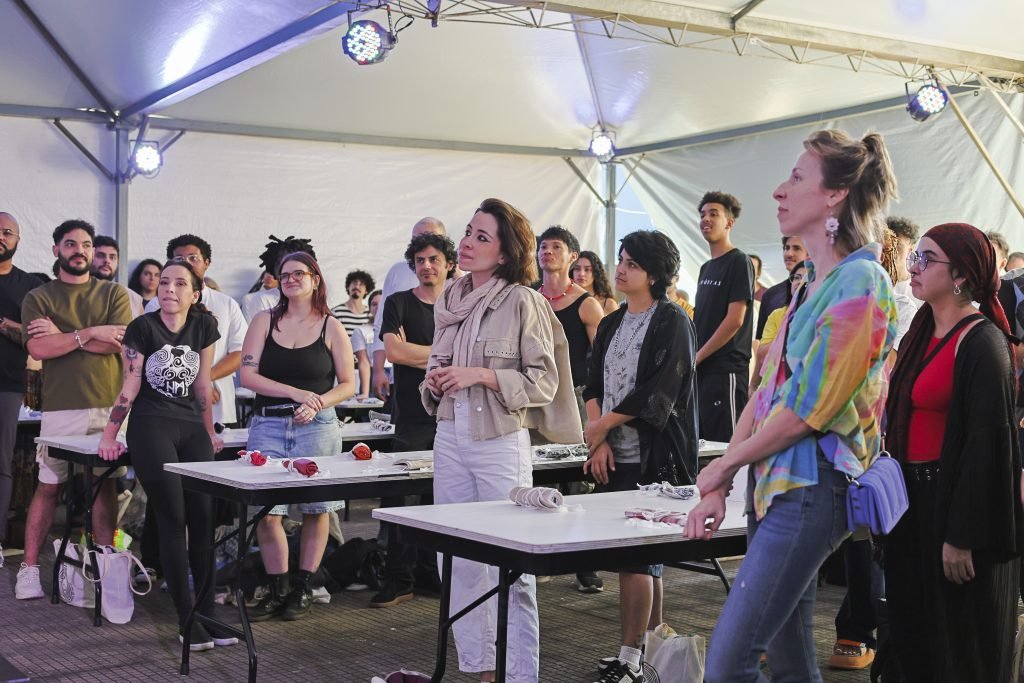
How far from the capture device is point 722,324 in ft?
18.8

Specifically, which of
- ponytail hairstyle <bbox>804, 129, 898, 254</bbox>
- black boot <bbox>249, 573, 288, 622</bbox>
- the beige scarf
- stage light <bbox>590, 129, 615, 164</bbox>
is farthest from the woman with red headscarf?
stage light <bbox>590, 129, 615, 164</bbox>

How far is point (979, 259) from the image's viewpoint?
3133mm

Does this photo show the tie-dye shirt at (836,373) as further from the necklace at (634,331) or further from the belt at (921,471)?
the necklace at (634,331)

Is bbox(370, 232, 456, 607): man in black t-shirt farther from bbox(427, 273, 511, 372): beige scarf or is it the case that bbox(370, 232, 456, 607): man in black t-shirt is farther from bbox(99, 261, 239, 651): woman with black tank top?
bbox(427, 273, 511, 372): beige scarf

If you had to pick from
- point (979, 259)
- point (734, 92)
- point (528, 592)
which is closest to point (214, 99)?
point (734, 92)

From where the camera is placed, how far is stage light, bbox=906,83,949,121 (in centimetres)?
889

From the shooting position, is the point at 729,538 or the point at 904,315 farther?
the point at 904,315

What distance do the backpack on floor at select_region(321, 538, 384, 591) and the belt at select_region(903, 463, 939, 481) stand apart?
3.31 m

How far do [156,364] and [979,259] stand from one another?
3145 mm

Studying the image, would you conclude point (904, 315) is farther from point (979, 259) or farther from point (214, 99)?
point (214, 99)

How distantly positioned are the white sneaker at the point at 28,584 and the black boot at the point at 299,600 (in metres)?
1.28

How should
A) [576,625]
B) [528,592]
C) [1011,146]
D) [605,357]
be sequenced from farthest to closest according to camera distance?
[1011,146]
[576,625]
[605,357]
[528,592]

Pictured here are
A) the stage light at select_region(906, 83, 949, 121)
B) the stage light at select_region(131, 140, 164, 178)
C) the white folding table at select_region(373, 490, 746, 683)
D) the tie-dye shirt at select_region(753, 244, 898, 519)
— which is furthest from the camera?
the stage light at select_region(131, 140, 164, 178)

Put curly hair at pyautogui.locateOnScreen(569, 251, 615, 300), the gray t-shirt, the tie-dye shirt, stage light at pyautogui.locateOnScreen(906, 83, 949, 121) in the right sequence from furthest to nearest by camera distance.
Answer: stage light at pyautogui.locateOnScreen(906, 83, 949, 121) → curly hair at pyautogui.locateOnScreen(569, 251, 615, 300) → the gray t-shirt → the tie-dye shirt
